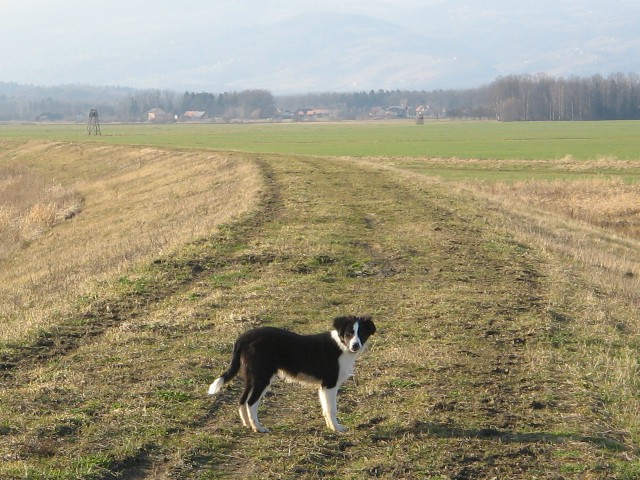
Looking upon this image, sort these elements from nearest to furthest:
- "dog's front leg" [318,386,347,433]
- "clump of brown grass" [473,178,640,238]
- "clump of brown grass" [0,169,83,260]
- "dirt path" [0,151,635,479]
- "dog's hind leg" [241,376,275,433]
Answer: "dirt path" [0,151,635,479], "dog's hind leg" [241,376,275,433], "dog's front leg" [318,386,347,433], "clump of brown grass" [0,169,83,260], "clump of brown grass" [473,178,640,238]

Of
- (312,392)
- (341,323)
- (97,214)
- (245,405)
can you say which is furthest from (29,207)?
(341,323)

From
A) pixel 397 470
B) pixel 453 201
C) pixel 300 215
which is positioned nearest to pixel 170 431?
pixel 397 470

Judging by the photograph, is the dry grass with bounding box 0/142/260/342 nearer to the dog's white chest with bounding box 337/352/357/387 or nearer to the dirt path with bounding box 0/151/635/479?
the dirt path with bounding box 0/151/635/479

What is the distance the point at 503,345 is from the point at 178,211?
62.6 ft

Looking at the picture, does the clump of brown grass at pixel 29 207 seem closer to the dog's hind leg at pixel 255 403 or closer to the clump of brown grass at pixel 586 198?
the clump of brown grass at pixel 586 198

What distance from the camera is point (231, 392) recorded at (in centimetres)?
980

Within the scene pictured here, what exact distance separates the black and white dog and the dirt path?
0.30m

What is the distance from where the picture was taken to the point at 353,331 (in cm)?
862

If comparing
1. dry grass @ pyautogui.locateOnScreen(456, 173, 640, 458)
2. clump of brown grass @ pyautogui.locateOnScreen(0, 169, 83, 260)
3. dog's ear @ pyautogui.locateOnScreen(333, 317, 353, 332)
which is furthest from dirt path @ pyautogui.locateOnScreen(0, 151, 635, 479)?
clump of brown grass @ pyautogui.locateOnScreen(0, 169, 83, 260)

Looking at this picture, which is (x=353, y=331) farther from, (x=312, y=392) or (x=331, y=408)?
(x=312, y=392)

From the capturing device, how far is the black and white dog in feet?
27.9

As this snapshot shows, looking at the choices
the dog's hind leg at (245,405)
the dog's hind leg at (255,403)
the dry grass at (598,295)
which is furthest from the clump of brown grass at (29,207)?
the dog's hind leg at (255,403)

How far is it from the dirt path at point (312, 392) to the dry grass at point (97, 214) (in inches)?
72.0

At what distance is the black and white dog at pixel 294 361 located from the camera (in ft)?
27.9
